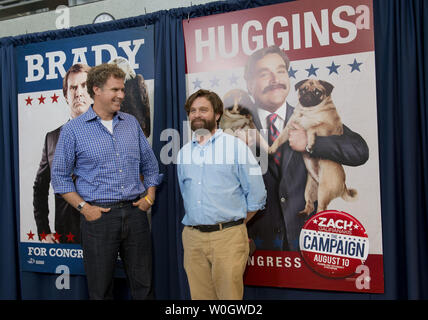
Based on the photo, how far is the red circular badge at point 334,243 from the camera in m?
2.17

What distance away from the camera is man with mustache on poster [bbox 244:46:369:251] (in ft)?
7.48

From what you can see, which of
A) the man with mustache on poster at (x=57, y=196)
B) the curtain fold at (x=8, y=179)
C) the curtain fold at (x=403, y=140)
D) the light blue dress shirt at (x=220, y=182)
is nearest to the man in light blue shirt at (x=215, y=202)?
the light blue dress shirt at (x=220, y=182)

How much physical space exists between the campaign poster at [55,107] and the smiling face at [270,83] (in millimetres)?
746

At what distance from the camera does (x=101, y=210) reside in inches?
82.8

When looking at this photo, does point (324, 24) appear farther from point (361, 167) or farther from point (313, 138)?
point (361, 167)

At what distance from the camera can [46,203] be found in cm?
273

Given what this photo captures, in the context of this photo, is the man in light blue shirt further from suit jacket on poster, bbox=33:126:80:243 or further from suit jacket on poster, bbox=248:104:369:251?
suit jacket on poster, bbox=33:126:80:243

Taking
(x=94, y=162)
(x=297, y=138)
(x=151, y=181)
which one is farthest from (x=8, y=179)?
(x=297, y=138)

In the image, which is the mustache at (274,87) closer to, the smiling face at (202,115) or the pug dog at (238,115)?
the pug dog at (238,115)

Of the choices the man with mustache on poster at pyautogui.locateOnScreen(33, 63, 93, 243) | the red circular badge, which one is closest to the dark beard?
the red circular badge

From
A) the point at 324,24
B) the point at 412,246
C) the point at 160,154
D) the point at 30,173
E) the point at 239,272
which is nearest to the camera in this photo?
the point at 239,272

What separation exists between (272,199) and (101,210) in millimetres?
1063

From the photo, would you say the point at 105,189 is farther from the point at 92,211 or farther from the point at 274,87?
the point at 274,87
